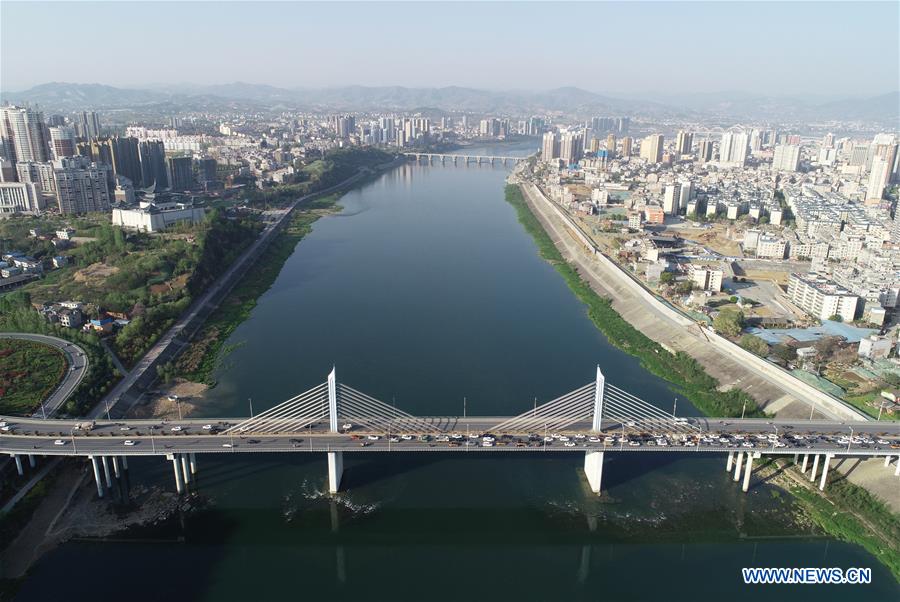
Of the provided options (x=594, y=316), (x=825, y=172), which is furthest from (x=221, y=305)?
(x=825, y=172)

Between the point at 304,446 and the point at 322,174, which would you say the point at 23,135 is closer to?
the point at 322,174

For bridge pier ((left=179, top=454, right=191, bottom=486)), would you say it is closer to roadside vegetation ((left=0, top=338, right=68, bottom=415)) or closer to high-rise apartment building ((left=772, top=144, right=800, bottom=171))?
roadside vegetation ((left=0, top=338, right=68, bottom=415))

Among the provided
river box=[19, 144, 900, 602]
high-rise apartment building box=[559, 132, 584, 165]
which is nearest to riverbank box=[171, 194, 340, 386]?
river box=[19, 144, 900, 602]

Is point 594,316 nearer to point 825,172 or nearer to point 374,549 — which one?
point 374,549

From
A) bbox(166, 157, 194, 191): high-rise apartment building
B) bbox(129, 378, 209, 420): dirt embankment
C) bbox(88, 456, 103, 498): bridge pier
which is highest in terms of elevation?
bbox(166, 157, 194, 191): high-rise apartment building

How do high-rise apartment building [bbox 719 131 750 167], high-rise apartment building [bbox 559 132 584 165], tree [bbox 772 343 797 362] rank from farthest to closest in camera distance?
high-rise apartment building [bbox 559 132 584 165] → high-rise apartment building [bbox 719 131 750 167] → tree [bbox 772 343 797 362]
